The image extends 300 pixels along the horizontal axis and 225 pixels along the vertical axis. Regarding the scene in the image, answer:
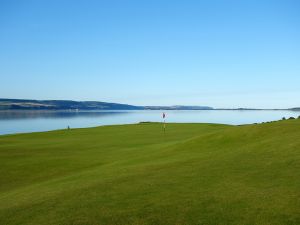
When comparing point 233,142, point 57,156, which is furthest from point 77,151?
point 233,142

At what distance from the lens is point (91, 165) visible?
24172 mm

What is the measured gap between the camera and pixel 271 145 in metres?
18.3

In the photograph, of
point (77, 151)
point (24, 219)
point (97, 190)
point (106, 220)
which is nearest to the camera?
point (106, 220)

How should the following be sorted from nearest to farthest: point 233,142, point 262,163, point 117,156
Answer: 1. point 262,163
2. point 233,142
3. point 117,156

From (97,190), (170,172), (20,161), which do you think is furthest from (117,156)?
(97,190)

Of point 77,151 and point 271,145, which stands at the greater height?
point 271,145

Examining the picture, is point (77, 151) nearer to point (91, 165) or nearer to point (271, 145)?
point (91, 165)

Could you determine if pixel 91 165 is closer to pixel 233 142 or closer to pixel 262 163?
pixel 233 142

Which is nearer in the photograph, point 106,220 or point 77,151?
point 106,220

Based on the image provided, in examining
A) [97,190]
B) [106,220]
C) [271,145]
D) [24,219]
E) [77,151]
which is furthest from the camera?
[77,151]

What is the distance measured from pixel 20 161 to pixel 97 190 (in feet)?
47.8

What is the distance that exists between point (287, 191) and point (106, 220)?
5914mm

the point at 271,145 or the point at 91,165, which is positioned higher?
the point at 271,145

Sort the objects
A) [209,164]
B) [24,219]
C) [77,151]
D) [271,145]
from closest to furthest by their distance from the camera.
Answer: [24,219], [209,164], [271,145], [77,151]
